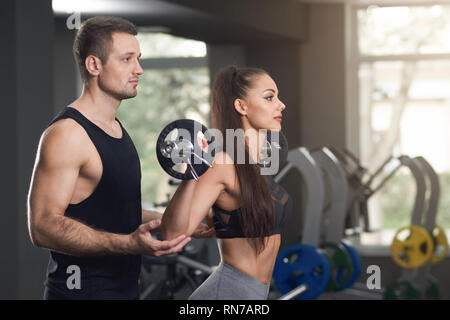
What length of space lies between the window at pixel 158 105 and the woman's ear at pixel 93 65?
8.93m

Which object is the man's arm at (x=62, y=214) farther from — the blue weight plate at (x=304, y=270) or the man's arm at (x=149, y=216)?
the blue weight plate at (x=304, y=270)

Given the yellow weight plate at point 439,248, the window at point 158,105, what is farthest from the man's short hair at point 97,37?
the window at point 158,105

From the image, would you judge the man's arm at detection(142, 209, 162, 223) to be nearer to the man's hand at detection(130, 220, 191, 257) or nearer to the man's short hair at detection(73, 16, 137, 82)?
the man's hand at detection(130, 220, 191, 257)

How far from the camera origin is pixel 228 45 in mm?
7121

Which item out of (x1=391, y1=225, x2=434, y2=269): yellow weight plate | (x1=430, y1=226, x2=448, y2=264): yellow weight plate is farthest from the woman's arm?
(x1=430, y1=226, x2=448, y2=264): yellow weight plate

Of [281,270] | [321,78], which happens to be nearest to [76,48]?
[281,270]

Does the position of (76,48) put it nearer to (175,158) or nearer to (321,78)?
(175,158)

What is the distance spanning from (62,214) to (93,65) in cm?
37

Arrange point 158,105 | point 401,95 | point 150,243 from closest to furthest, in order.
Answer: point 150,243 < point 401,95 < point 158,105

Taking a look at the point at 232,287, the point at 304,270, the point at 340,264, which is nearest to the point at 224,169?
the point at 232,287

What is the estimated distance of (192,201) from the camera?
1.79 meters

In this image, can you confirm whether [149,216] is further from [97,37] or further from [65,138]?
[97,37]

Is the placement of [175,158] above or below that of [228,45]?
below
